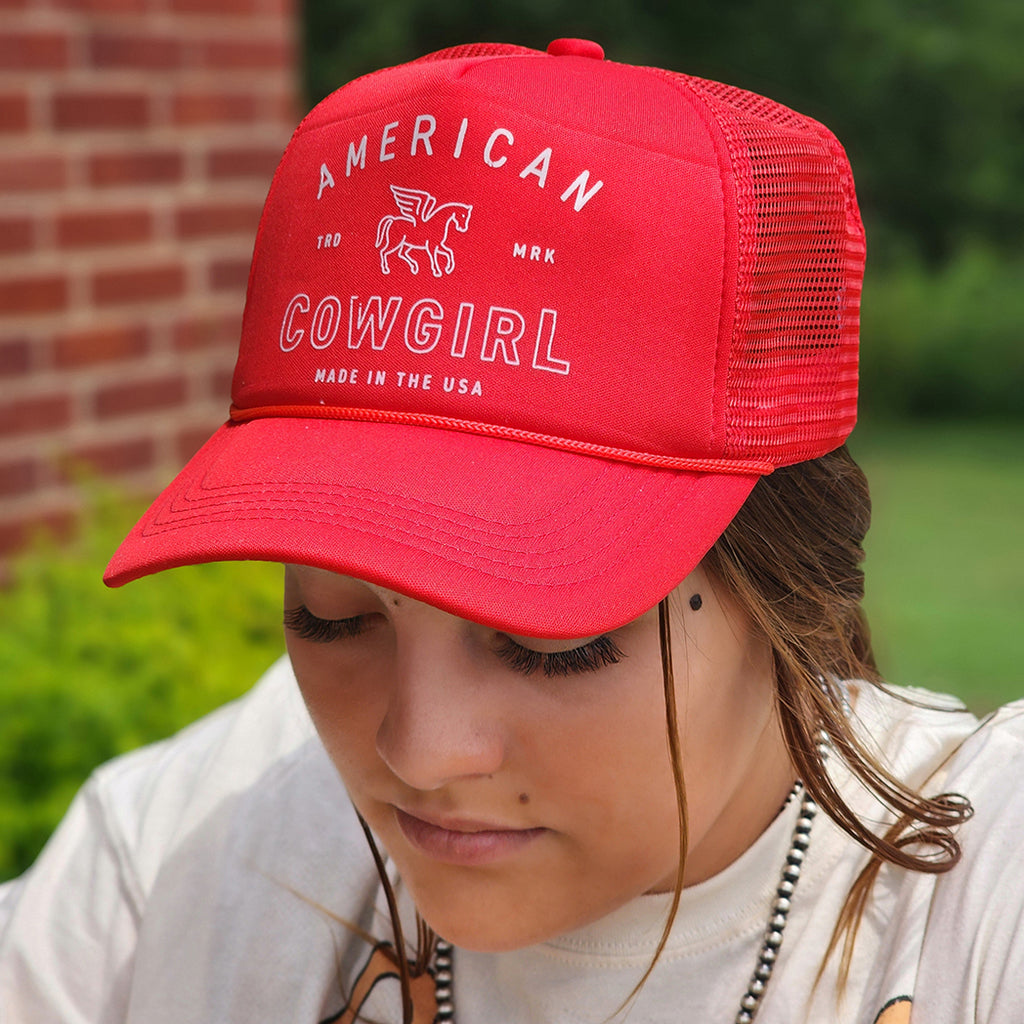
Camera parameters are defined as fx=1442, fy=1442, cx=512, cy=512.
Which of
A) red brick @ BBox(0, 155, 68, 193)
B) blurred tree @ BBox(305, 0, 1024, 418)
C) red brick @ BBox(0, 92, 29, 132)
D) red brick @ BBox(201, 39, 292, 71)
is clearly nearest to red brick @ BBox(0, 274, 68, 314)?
red brick @ BBox(0, 155, 68, 193)

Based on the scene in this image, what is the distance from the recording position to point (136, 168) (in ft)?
12.2

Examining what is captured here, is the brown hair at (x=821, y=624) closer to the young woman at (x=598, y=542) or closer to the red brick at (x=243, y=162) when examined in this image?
the young woman at (x=598, y=542)

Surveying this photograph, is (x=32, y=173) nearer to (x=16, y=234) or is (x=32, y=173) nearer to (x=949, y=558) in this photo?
(x=16, y=234)

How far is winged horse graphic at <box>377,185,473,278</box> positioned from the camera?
136 centimetres

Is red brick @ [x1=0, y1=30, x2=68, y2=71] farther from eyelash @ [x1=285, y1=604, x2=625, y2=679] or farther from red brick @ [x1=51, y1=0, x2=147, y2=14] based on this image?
eyelash @ [x1=285, y1=604, x2=625, y2=679]

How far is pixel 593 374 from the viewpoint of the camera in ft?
4.33

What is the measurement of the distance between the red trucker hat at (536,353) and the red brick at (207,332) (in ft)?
8.34

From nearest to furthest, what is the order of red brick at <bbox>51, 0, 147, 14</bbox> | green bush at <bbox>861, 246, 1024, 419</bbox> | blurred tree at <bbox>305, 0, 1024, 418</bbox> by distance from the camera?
1. red brick at <bbox>51, 0, 147, 14</bbox>
2. blurred tree at <bbox>305, 0, 1024, 418</bbox>
3. green bush at <bbox>861, 246, 1024, 419</bbox>

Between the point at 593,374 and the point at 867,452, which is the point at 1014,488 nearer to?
the point at 867,452

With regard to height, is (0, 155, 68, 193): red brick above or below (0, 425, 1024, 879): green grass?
above

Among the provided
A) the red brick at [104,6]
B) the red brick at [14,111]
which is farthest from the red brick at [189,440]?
the red brick at [104,6]

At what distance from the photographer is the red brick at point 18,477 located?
Result: 3.51 m

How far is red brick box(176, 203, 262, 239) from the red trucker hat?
8.33 ft

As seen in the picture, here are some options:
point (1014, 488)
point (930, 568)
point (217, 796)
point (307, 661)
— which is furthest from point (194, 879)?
point (1014, 488)
